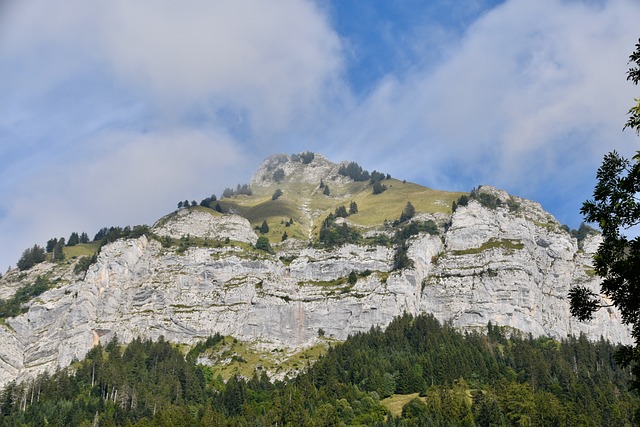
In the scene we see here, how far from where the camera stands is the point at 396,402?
150 m

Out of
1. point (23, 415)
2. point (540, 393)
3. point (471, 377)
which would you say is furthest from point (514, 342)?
point (23, 415)

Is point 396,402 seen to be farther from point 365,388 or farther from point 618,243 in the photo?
point 618,243

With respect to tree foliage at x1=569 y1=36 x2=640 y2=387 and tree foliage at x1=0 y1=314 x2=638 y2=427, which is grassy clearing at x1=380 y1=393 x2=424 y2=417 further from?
tree foliage at x1=569 y1=36 x2=640 y2=387

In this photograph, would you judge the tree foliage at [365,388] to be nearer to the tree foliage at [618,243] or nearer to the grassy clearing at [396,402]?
the grassy clearing at [396,402]

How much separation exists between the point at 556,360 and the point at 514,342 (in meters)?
25.7

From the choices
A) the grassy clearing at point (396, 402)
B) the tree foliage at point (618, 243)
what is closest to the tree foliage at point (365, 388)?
the grassy clearing at point (396, 402)

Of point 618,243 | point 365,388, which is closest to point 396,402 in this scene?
point 365,388

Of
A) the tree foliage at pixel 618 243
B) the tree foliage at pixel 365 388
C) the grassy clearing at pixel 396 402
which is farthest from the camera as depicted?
the grassy clearing at pixel 396 402

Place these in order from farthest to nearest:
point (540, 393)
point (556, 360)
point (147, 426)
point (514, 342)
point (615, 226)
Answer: point (514, 342), point (556, 360), point (540, 393), point (147, 426), point (615, 226)

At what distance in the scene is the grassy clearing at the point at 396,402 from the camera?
142875mm

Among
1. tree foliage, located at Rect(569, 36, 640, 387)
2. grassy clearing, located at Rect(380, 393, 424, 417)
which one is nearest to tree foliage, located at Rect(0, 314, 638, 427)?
grassy clearing, located at Rect(380, 393, 424, 417)

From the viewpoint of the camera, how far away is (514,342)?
194m

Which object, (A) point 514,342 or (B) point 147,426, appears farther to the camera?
(A) point 514,342

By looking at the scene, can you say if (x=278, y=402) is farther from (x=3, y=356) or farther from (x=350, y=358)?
(x=3, y=356)
